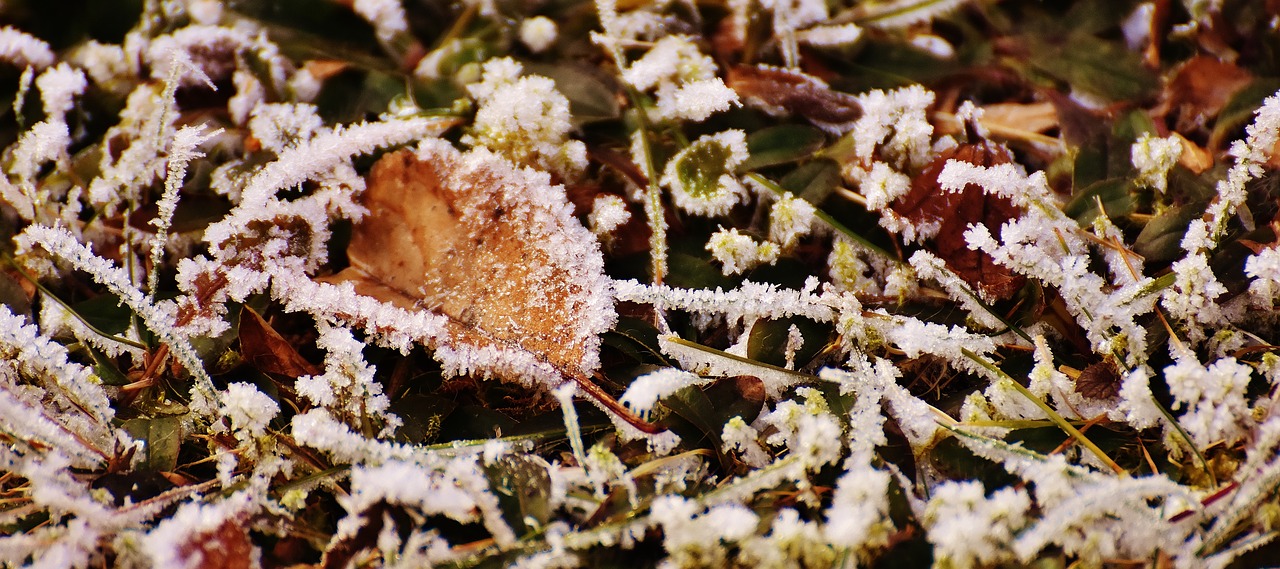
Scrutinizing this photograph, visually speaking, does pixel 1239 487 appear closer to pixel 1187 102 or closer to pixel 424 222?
pixel 1187 102

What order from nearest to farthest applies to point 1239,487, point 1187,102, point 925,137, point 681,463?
point 1239,487
point 681,463
point 925,137
point 1187,102

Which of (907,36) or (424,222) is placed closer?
(424,222)

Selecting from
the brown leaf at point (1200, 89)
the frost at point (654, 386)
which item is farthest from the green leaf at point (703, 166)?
the brown leaf at point (1200, 89)

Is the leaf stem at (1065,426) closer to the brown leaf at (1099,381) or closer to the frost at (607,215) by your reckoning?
the brown leaf at (1099,381)

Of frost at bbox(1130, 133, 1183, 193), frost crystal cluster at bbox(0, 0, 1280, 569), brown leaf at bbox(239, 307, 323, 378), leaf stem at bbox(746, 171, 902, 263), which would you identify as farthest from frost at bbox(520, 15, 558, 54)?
frost at bbox(1130, 133, 1183, 193)

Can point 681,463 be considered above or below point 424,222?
below

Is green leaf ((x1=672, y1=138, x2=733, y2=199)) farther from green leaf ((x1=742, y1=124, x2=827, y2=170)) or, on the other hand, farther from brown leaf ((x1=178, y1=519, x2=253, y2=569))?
brown leaf ((x1=178, y1=519, x2=253, y2=569))

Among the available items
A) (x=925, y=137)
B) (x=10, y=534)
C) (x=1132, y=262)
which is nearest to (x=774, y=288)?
(x=925, y=137)
